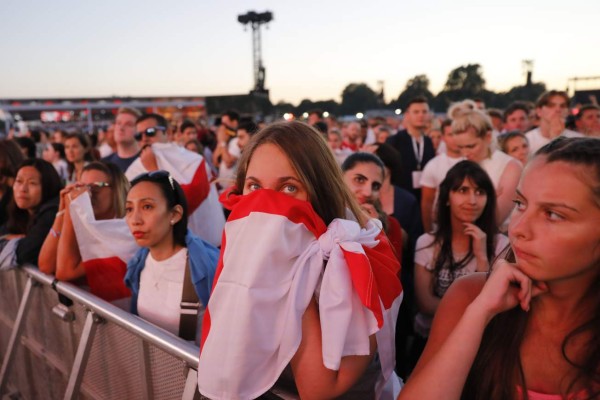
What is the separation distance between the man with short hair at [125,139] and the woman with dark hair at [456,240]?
3.50 metres

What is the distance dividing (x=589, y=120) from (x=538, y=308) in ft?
20.3

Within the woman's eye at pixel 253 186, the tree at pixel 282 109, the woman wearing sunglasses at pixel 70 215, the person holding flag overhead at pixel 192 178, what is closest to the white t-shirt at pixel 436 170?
the person holding flag overhead at pixel 192 178

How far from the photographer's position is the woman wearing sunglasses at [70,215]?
2.96m

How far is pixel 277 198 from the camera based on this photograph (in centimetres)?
132

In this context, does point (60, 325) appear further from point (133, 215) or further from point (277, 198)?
point (277, 198)

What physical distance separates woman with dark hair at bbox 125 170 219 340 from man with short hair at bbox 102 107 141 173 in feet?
8.83

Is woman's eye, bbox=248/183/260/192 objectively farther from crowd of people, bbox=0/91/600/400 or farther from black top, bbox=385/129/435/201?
black top, bbox=385/129/435/201

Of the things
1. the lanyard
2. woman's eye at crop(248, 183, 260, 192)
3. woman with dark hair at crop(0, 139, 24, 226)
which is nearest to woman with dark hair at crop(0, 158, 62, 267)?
woman with dark hair at crop(0, 139, 24, 226)

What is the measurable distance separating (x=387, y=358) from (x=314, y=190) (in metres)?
0.55

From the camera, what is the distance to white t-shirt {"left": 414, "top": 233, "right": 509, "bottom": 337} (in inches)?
116

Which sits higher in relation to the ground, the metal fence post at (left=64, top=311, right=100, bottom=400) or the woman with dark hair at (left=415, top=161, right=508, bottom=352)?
the woman with dark hair at (left=415, top=161, right=508, bottom=352)

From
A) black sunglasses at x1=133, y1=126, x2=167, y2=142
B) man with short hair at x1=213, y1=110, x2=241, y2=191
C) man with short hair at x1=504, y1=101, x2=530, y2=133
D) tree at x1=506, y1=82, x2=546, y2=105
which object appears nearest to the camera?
black sunglasses at x1=133, y1=126, x2=167, y2=142

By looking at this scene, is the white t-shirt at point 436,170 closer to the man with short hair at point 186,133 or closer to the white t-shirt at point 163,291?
the white t-shirt at point 163,291

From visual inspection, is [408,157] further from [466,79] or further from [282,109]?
[466,79]
